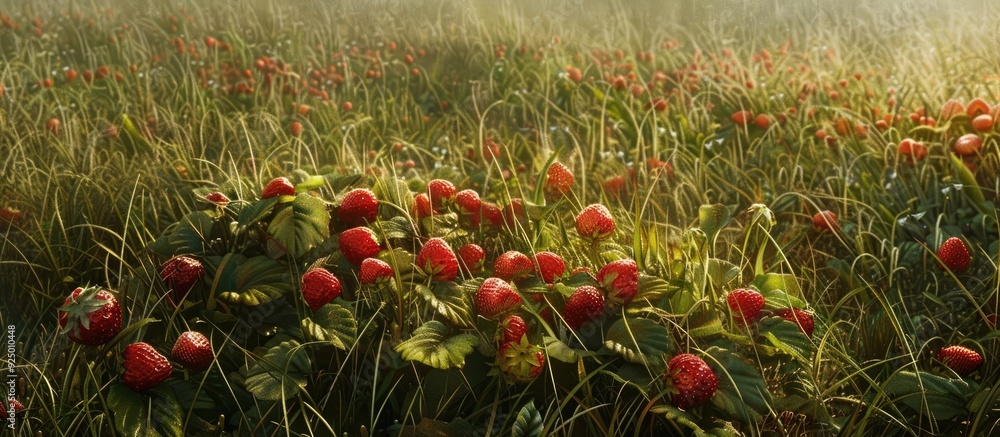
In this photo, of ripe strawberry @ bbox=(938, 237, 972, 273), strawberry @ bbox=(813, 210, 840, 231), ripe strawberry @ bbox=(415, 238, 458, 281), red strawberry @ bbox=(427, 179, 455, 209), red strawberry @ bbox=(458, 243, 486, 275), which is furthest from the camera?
strawberry @ bbox=(813, 210, 840, 231)

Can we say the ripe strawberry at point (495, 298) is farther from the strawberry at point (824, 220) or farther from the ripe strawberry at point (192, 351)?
the strawberry at point (824, 220)

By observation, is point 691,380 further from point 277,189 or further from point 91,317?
point 91,317

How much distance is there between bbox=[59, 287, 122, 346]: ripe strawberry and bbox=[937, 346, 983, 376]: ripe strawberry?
1.88m

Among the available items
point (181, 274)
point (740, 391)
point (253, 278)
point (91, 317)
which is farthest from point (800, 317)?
point (91, 317)

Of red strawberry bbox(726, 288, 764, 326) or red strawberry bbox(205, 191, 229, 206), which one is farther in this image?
red strawberry bbox(205, 191, 229, 206)

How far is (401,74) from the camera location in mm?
4953

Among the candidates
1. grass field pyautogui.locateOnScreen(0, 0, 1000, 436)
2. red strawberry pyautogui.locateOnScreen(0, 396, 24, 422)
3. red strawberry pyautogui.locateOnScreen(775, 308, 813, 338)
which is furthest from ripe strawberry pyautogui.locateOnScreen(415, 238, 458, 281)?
red strawberry pyautogui.locateOnScreen(0, 396, 24, 422)

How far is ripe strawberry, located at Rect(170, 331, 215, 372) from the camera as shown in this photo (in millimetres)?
1817

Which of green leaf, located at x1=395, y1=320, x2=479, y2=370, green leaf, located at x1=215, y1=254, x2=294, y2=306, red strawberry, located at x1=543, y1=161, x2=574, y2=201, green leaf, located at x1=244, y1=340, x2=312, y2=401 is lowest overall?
green leaf, located at x1=244, y1=340, x2=312, y2=401

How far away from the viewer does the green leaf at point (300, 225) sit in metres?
2.01

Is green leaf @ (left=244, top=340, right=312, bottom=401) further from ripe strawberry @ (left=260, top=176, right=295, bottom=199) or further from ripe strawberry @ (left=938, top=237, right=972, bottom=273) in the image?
ripe strawberry @ (left=938, top=237, right=972, bottom=273)

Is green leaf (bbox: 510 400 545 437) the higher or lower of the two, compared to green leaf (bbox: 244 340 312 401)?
lower

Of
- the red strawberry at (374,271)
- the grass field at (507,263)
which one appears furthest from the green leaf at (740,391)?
the red strawberry at (374,271)

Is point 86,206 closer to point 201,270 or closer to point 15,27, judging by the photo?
point 201,270
